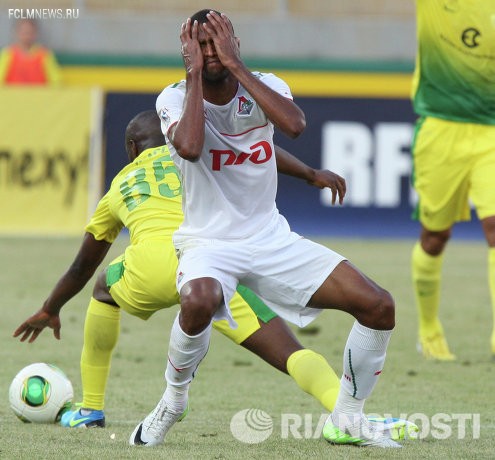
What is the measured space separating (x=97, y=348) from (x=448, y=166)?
316 cm

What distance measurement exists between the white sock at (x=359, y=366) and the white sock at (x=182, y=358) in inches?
24.2

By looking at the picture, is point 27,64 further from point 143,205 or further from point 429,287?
point 143,205

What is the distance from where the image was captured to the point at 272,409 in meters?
6.51

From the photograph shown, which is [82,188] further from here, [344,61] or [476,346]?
[476,346]

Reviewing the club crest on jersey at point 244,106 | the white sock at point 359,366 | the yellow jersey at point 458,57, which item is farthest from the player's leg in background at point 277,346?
the yellow jersey at point 458,57

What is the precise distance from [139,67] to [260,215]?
1114 centimetres

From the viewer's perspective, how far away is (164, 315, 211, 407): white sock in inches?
208

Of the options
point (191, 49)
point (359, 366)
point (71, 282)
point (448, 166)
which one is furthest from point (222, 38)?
point (448, 166)

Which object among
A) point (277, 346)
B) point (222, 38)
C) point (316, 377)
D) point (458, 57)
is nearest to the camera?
point (222, 38)

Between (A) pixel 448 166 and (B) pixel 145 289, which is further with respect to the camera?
(A) pixel 448 166

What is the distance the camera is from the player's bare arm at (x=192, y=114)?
519cm

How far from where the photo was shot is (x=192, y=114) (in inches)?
205

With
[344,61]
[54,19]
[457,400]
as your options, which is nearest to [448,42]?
[457,400]

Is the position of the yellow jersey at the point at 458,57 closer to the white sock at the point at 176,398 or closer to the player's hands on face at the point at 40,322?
the player's hands on face at the point at 40,322
